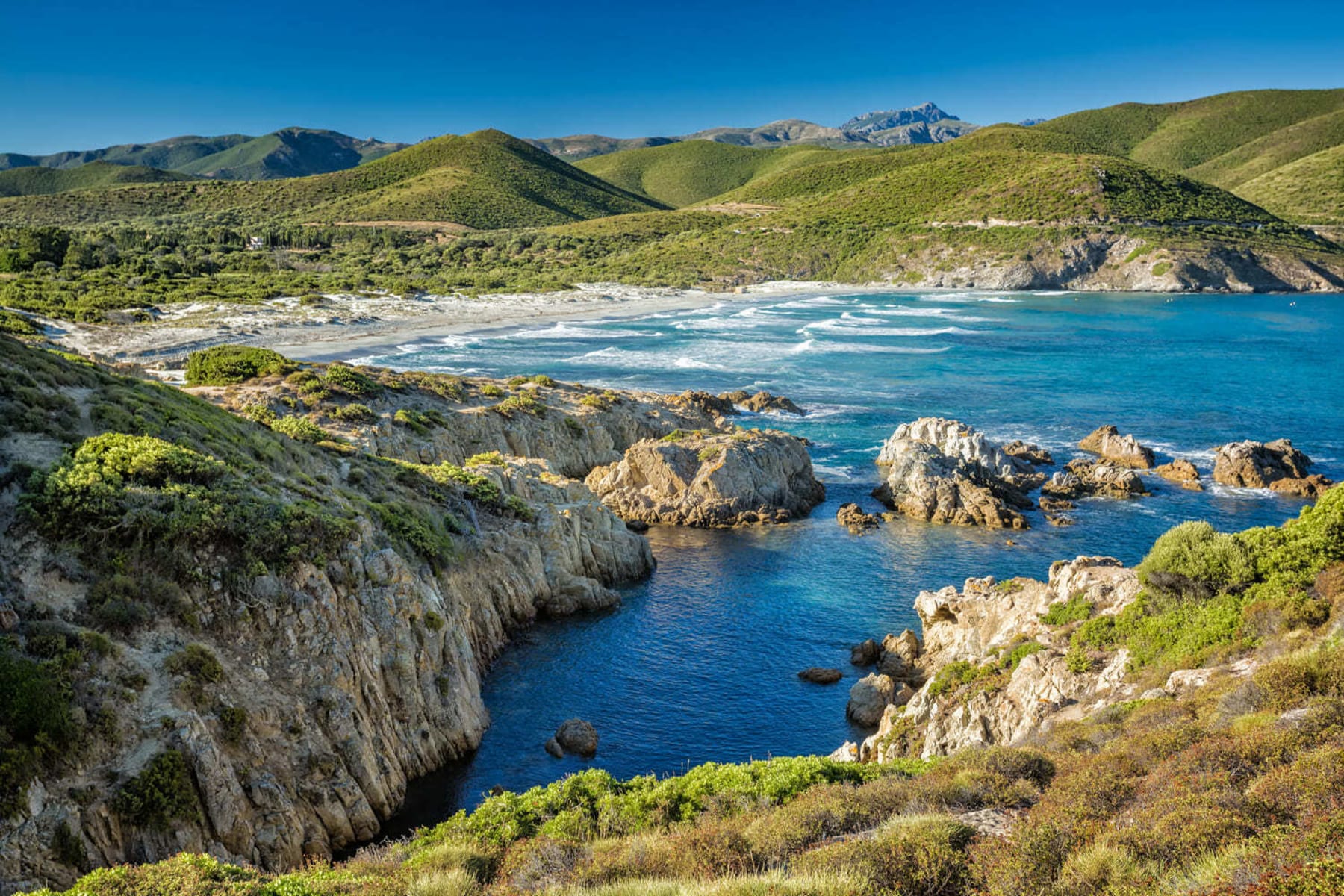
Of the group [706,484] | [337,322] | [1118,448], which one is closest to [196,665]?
[706,484]

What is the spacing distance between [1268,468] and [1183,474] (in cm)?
473

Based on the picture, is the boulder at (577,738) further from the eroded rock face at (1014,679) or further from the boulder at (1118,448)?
the boulder at (1118,448)

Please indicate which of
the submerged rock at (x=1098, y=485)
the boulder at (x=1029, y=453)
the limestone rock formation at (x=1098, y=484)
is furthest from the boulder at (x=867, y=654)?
the boulder at (x=1029, y=453)

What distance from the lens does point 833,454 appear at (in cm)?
5900

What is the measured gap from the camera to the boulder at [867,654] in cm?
3011

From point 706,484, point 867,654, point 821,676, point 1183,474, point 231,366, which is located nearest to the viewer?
point 821,676

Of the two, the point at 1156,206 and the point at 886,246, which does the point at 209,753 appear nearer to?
the point at 886,246

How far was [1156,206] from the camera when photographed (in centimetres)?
17800

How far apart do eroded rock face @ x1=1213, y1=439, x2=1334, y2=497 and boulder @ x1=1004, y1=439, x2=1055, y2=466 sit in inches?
373

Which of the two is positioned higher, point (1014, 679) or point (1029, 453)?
point (1029, 453)

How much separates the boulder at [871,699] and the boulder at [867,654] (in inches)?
116

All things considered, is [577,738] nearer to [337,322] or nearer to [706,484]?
[706,484]

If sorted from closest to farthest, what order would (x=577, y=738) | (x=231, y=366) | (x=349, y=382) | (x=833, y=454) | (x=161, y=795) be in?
(x=161, y=795), (x=577, y=738), (x=231, y=366), (x=349, y=382), (x=833, y=454)

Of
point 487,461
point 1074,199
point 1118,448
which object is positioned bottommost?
point 1118,448
